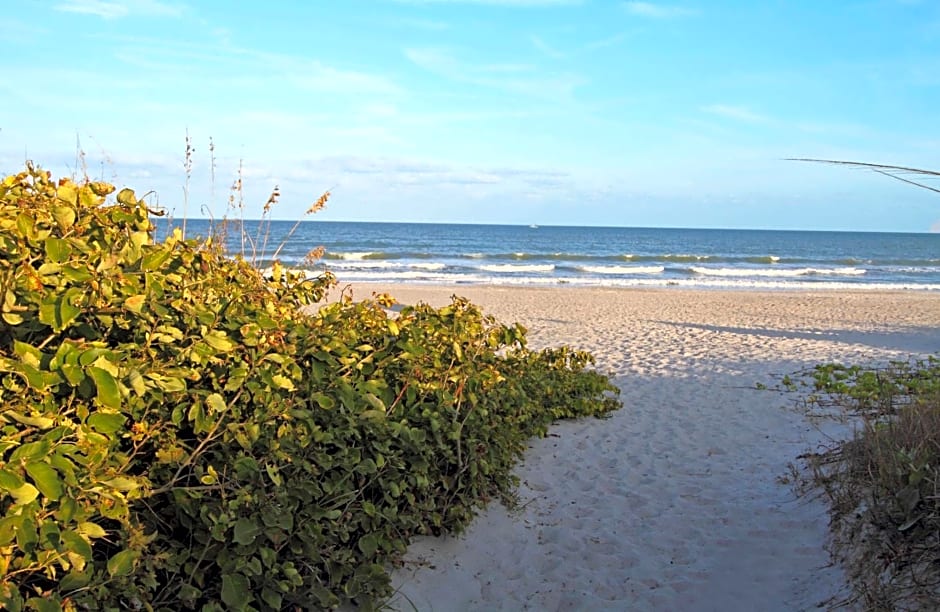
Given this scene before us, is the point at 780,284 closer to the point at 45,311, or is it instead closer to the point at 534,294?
the point at 534,294

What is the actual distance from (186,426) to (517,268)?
30.8m

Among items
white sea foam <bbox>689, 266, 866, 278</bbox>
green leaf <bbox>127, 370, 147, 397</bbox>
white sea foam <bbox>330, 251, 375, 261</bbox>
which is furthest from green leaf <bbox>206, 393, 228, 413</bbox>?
white sea foam <bbox>330, 251, 375, 261</bbox>

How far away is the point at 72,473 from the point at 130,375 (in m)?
0.36

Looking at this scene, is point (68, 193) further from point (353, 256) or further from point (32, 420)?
point (353, 256)

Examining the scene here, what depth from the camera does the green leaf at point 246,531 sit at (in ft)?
8.56

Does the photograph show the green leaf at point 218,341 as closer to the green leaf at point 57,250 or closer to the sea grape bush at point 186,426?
the sea grape bush at point 186,426

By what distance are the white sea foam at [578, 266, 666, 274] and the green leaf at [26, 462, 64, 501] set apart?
101 feet

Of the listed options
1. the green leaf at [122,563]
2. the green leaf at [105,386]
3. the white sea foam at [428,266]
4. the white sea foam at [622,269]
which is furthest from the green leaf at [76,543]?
the white sea foam at [428,266]

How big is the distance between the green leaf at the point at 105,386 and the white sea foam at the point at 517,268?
29.6m

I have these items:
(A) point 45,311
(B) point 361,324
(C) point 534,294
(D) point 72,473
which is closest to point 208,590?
(D) point 72,473

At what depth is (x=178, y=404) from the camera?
276cm

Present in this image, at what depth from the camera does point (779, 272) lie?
33.1 m

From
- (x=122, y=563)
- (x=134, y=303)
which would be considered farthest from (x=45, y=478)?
(x=134, y=303)

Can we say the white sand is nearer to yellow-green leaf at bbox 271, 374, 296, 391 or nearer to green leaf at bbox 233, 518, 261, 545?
green leaf at bbox 233, 518, 261, 545
